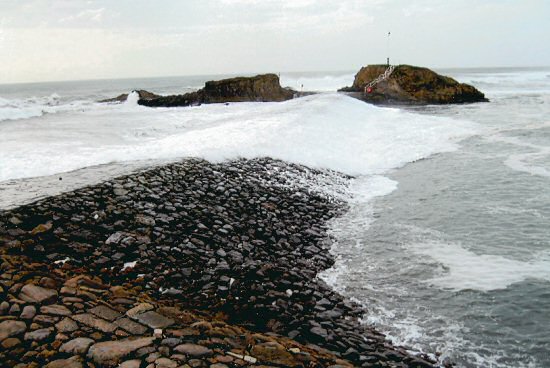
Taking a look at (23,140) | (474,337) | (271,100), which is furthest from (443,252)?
(271,100)

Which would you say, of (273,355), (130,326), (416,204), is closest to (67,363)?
(130,326)

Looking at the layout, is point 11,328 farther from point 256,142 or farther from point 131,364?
point 256,142

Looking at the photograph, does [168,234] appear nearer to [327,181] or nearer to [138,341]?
[138,341]

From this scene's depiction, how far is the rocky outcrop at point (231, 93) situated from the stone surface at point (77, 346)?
4506 cm

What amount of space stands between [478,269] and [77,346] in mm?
7547

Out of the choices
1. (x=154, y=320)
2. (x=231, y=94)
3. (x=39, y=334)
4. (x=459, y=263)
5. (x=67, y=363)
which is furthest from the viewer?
(x=231, y=94)

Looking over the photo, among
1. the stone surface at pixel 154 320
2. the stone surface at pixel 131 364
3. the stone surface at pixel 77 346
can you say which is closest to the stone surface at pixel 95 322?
the stone surface at pixel 77 346

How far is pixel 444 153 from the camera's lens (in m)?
20.5

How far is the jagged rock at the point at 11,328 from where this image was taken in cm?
463

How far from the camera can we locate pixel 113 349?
4.60 meters

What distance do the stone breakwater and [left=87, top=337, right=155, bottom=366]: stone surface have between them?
0.05 ft

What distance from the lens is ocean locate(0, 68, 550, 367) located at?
6668 mm

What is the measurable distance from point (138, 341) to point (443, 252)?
7.11 metres

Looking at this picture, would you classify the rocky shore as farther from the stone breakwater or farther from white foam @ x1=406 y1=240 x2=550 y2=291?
white foam @ x1=406 y1=240 x2=550 y2=291
